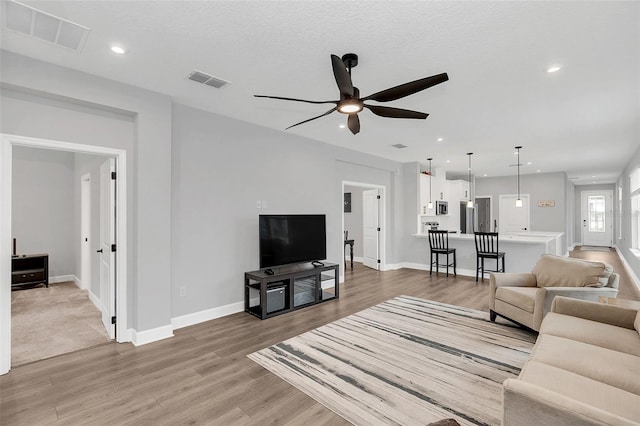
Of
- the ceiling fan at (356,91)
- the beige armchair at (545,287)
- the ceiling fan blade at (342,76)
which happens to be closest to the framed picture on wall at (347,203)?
the beige armchair at (545,287)

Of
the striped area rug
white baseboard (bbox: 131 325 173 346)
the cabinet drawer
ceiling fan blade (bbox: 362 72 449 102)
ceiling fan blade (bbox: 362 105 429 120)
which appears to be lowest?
the striped area rug

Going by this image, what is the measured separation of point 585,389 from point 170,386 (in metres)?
2.84

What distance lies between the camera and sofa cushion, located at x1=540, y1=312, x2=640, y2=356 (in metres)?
2.17

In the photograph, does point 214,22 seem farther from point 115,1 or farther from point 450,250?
point 450,250

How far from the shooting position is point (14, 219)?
19.6 feet

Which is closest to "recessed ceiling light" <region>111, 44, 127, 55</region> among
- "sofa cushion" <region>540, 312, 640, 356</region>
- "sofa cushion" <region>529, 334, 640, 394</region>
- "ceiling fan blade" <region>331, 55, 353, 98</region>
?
"ceiling fan blade" <region>331, 55, 353, 98</region>

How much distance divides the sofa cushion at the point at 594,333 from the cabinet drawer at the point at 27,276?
25.6ft

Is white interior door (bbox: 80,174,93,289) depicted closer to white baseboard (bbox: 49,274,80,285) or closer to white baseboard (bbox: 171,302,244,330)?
white baseboard (bbox: 49,274,80,285)

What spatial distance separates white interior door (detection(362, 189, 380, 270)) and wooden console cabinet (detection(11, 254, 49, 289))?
6910 millimetres

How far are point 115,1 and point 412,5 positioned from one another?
197cm

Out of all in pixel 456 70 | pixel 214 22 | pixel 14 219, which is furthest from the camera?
pixel 14 219

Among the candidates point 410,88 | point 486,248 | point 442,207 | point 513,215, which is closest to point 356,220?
point 442,207

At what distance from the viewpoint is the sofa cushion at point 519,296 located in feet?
11.2

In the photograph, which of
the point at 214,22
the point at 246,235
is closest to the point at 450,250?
the point at 246,235
